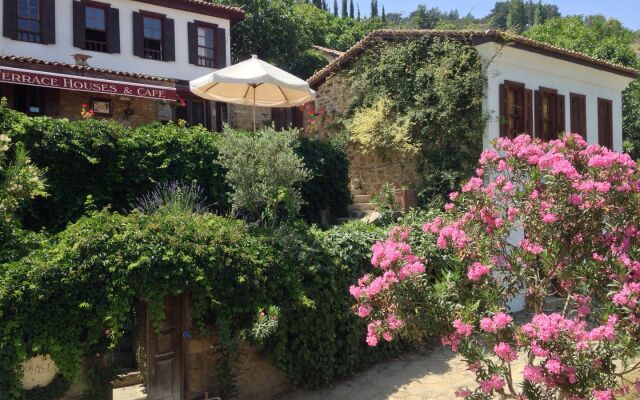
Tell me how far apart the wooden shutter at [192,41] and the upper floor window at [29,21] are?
18.3 ft

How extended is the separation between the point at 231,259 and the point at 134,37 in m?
16.5

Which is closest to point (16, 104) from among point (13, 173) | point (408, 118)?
point (13, 173)

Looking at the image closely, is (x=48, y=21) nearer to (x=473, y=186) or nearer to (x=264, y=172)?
(x=264, y=172)

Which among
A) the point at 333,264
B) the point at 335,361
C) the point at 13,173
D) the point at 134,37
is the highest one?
the point at 134,37

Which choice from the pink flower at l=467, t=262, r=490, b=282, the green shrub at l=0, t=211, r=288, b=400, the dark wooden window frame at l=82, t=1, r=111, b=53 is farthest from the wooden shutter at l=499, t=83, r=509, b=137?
the dark wooden window frame at l=82, t=1, r=111, b=53

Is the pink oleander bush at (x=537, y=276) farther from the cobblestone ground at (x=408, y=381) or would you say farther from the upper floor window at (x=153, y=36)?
the upper floor window at (x=153, y=36)

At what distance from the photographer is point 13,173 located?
748cm

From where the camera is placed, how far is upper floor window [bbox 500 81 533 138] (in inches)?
552

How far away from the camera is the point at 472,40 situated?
13609 millimetres

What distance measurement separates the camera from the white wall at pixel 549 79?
44.8 ft

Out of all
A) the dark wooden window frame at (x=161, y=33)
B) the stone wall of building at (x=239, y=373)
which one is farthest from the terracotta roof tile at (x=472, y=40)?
the stone wall of building at (x=239, y=373)

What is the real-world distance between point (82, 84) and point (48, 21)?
6661 millimetres

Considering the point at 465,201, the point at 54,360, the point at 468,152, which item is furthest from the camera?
the point at 468,152

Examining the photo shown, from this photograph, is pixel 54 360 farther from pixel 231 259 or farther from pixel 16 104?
pixel 16 104
